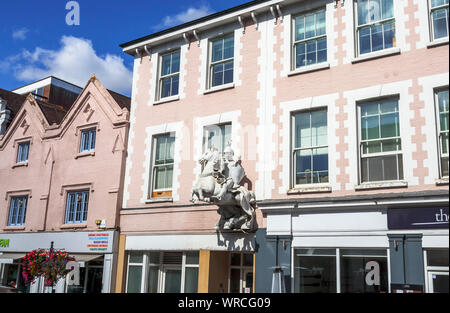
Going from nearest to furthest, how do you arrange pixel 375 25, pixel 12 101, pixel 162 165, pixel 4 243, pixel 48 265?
pixel 375 25 → pixel 48 265 → pixel 162 165 → pixel 4 243 → pixel 12 101

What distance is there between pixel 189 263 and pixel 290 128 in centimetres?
582

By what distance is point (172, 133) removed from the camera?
1880cm

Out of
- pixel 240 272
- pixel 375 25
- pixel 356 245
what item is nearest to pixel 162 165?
pixel 240 272

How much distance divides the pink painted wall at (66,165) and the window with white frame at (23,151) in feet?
0.89

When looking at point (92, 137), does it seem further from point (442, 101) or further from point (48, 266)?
point (442, 101)

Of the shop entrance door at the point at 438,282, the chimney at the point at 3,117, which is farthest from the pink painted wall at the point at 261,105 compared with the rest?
the chimney at the point at 3,117

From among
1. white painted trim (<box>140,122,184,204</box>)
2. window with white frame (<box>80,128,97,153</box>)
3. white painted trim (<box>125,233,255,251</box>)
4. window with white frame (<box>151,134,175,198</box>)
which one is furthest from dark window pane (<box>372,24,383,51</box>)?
window with white frame (<box>80,128,97,153</box>)

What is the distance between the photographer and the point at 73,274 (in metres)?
18.9

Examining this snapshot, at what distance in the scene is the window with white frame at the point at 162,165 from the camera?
18.6 metres

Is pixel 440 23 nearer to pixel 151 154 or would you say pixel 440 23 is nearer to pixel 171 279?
pixel 151 154

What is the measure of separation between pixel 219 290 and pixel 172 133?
6025 millimetres

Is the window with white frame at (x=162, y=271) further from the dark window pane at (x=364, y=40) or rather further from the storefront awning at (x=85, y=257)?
the dark window pane at (x=364, y=40)
